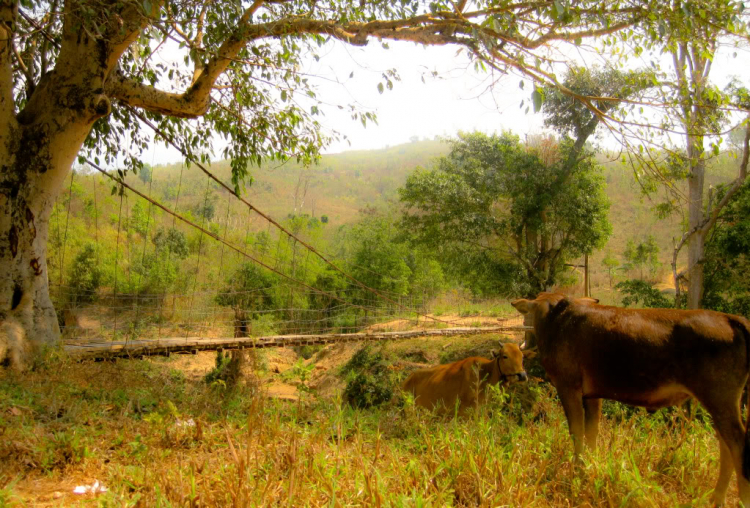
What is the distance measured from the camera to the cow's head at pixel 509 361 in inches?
181

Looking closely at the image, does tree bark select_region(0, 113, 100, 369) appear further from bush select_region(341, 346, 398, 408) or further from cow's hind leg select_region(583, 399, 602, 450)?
cow's hind leg select_region(583, 399, 602, 450)

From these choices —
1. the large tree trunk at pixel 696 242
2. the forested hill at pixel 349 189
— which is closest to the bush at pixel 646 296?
the large tree trunk at pixel 696 242

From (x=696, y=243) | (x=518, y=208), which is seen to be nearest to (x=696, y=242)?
(x=696, y=243)

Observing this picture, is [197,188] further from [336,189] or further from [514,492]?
[514,492]

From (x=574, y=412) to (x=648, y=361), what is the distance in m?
0.46

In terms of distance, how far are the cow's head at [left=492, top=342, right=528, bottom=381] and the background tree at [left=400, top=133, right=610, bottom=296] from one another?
17.0 feet

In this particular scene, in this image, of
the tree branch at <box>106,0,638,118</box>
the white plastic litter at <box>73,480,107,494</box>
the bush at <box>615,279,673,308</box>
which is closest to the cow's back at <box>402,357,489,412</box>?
the tree branch at <box>106,0,638,118</box>

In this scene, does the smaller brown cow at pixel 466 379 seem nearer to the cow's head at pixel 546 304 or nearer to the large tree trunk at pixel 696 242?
the cow's head at pixel 546 304

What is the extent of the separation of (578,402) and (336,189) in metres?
50.7

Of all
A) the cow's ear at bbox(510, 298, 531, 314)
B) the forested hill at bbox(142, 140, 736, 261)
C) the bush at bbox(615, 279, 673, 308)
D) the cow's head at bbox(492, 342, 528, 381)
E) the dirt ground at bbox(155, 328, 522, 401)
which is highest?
the forested hill at bbox(142, 140, 736, 261)

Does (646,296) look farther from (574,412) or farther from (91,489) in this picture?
(91,489)

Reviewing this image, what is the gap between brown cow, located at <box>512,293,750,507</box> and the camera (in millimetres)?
2100

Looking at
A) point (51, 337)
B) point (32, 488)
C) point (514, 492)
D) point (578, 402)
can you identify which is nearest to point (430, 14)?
point (578, 402)

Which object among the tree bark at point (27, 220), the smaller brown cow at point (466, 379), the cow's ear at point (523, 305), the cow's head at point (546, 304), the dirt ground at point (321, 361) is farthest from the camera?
the dirt ground at point (321, 361)
